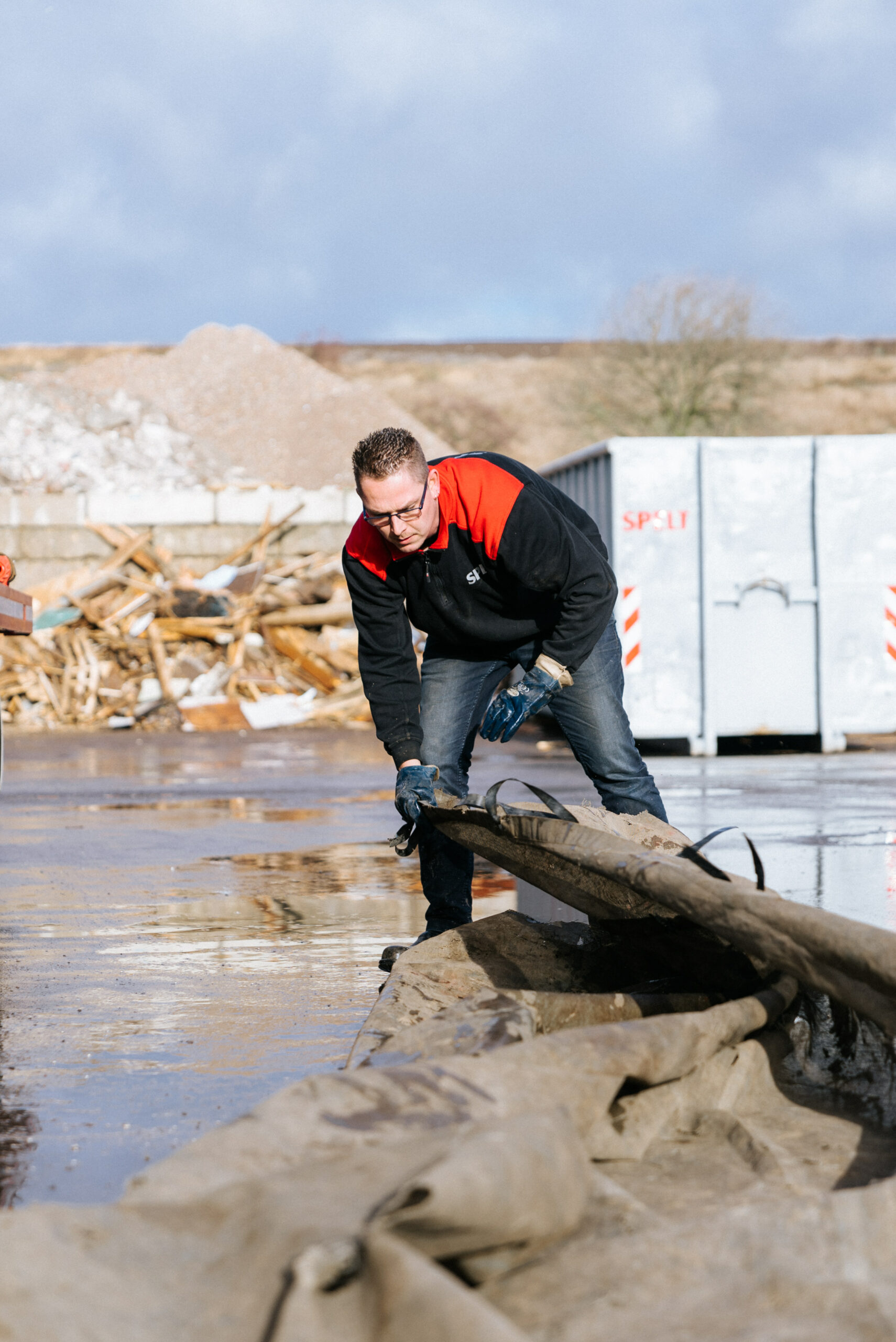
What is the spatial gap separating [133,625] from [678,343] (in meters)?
24.6

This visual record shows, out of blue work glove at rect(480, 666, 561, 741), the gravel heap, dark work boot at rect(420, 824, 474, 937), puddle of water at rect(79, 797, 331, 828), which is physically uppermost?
the gravel heap

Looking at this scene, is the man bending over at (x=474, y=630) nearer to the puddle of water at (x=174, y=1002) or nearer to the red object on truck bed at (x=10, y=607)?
the puddle of water at (x=174, y=1002)

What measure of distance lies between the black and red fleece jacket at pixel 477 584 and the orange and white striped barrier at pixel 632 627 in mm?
7463

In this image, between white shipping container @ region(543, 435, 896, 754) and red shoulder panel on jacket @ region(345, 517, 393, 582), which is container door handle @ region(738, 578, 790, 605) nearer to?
white shipping container @ region(543, 435, 896, 754)

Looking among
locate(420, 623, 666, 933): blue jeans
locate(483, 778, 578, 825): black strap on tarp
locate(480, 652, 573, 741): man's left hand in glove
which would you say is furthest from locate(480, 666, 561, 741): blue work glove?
locate(483, 778, 578, 825): black strap on tarp

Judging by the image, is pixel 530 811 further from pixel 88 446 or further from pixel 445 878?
pixel 88 446

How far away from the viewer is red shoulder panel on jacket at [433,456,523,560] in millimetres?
4324

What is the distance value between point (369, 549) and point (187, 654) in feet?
43.6

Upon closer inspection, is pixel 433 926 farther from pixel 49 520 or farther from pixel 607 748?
pixel 49 520

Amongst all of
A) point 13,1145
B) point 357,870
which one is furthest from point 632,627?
point 13,1145

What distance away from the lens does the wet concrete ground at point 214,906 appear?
3336mm

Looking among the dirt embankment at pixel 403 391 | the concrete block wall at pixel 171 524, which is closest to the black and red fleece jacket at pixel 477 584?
the concrete block wall at pixel 171 524

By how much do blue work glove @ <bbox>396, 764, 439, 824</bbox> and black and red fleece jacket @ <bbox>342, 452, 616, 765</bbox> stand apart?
7 cm

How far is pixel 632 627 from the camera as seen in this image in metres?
12.2
